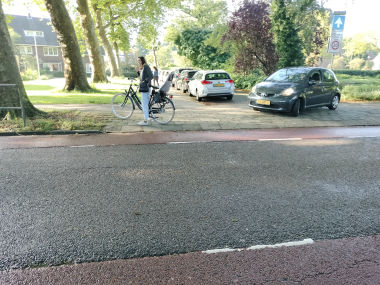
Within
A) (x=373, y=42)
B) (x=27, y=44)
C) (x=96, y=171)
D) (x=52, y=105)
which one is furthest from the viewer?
(x=373, y=42)

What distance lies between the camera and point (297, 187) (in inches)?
170

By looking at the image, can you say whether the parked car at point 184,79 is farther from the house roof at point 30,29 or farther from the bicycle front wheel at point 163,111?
the house roof at point 30,29

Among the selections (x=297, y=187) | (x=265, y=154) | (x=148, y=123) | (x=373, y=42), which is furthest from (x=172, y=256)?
(x=373, y=42)

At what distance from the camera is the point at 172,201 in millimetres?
3836

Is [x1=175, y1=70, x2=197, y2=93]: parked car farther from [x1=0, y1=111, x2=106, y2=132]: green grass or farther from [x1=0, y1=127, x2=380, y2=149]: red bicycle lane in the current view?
[x1=0, y1=127, x2=380, y2=149]: red bicycle lane

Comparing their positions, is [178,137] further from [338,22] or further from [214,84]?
[338,22]

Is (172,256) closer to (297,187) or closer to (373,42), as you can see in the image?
(297,187)

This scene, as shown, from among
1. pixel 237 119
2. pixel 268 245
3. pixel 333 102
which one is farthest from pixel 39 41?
pixel 268 245

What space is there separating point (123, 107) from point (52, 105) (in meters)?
4.45

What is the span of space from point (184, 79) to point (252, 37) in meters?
5.50

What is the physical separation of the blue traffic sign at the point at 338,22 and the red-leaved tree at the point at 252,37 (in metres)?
7.72

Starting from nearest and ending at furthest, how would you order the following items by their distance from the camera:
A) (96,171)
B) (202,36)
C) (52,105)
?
(96,171) < (52,105) < (202,36)

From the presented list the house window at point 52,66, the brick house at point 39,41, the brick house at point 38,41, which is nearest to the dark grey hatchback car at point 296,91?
the brick house at point 39,41

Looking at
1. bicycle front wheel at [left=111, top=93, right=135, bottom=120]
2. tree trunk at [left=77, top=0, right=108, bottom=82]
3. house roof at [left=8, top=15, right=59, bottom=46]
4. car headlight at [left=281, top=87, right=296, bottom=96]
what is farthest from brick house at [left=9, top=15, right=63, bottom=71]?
car headlight at [left=281, top=87, right=296, bottom=96]
